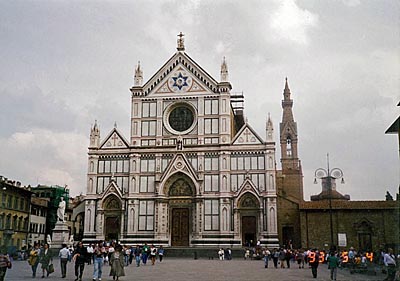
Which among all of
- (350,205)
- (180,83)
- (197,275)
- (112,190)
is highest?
(180,83)

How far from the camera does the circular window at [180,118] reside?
5122 centimetres

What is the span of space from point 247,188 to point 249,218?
319 centimetres

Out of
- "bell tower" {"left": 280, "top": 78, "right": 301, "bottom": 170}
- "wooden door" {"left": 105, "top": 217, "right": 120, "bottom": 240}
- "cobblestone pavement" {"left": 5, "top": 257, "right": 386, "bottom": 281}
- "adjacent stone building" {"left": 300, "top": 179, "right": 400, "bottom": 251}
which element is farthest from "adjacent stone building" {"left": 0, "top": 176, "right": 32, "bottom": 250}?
"bell tower" {"left": 280, "top": 78, "right": 301, "bottom": 170}

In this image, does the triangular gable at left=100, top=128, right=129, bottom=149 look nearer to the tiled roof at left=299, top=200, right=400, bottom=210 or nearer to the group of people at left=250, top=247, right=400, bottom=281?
the group of people at left=250, top=247, right=400, bottom=281

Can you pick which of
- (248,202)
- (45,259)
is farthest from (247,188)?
(45,259)

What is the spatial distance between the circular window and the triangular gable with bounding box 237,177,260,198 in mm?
8962

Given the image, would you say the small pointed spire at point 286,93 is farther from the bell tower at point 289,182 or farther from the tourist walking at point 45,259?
the tourist walking at point 45,259

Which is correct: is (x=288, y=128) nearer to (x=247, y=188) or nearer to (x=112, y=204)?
(x=247, y=188)

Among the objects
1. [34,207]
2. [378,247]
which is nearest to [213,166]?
[378,247]

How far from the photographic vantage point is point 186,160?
4931cm

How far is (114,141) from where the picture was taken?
51.8m

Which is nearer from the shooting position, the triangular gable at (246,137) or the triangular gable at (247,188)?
the triangular gable at (247,188)

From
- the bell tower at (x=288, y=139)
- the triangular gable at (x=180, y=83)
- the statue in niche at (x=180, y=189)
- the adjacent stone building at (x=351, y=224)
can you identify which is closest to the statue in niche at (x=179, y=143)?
the statue in niche at (x=180, y=189)

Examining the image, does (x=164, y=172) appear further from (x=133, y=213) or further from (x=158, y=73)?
(x=158, y=73)
